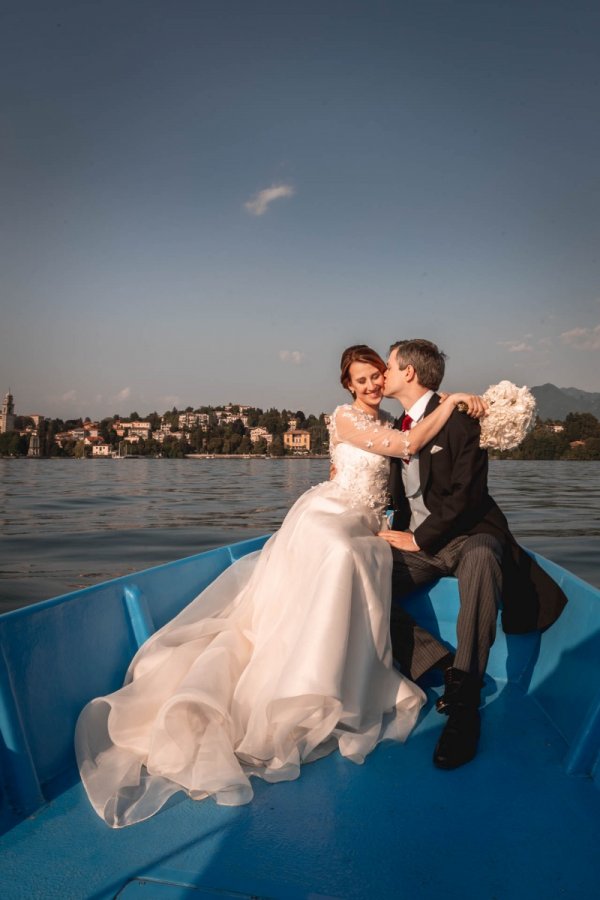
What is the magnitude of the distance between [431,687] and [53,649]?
5.98 feet

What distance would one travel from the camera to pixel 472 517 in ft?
10.8

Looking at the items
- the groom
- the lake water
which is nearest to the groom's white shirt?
the groom

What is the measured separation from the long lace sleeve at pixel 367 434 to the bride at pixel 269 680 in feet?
0.04

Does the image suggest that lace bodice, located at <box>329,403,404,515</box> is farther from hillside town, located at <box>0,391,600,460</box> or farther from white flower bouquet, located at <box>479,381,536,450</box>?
hillside town, located at <box>0,391,600,460</box>

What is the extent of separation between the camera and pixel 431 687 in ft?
10.9

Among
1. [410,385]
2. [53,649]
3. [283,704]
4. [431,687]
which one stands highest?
[410,385]

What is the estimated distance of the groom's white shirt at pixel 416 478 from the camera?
349 centimetres

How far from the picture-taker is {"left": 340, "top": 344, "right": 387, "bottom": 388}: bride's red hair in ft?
12.0

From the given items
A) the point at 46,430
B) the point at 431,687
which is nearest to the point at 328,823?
the point at 431,687

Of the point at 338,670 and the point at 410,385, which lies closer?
the point at 338,670

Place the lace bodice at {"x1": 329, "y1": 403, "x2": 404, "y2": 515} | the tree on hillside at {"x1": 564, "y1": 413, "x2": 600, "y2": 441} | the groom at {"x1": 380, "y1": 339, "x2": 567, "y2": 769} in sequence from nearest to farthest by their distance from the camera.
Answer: the groom at {"x1": 380, "y1": 339, "x2": 567, "y2": 769} → the lace bodice at {"x1": 329, "y1": 403, "x2": 404, "y2": 515} → the tree on hillside at {"x1": 564, "y1": 413, "x2": 600, "y2": 441}

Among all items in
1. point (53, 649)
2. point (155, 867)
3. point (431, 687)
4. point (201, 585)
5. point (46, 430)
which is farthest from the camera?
point (46, 430)

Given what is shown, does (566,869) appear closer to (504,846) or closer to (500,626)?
(504,846)

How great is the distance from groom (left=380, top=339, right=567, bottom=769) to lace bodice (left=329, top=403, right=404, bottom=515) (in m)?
0.13
